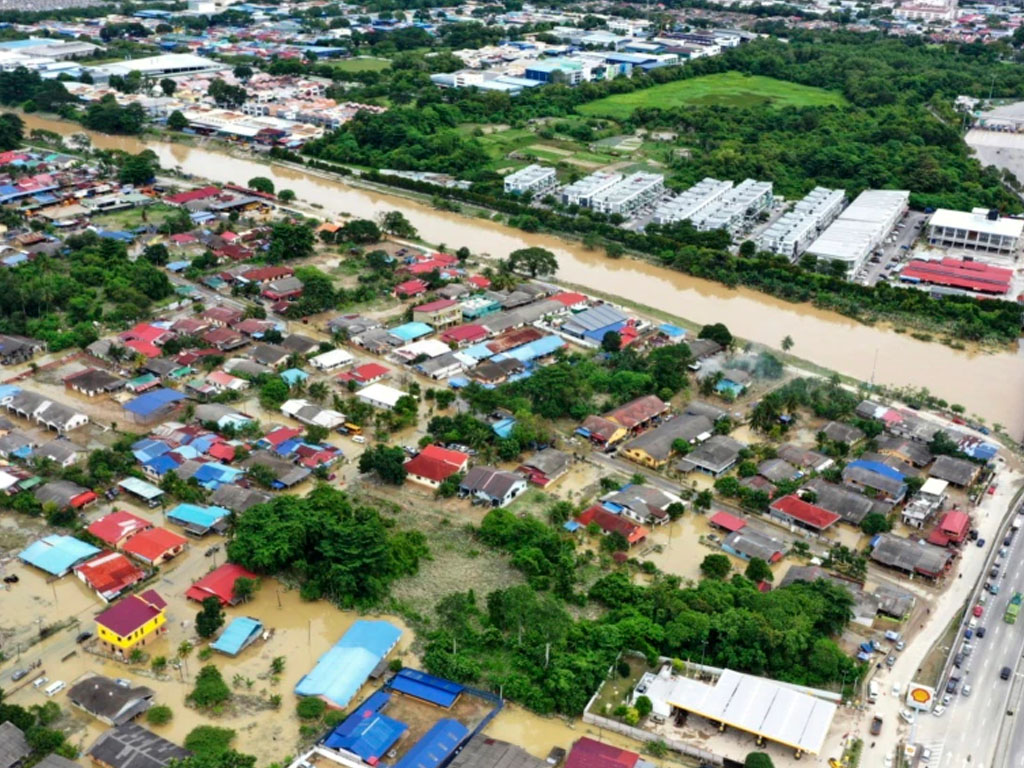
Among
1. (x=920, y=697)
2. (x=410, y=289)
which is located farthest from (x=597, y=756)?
(x=410, y=289)

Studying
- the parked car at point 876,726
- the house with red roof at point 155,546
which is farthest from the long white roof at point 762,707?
the house with red roof at point 155,546

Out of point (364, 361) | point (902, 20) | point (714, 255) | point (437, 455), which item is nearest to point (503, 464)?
point (437, 455)

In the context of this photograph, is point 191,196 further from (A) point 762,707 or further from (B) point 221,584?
(A) point 762,707

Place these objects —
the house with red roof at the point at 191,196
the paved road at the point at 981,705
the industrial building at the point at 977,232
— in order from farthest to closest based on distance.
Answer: the house with red roof at the point at 191,196 → the industrial building at the point at 977,232 → the paved road at the point at 981,705

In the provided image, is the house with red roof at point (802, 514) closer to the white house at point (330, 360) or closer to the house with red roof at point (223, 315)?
the white house at point (330, 360)

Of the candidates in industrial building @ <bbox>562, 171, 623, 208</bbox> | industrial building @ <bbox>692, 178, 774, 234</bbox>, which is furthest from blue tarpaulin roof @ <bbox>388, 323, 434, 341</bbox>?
industrial building @ <bbox>562, 171, 623, 208</bbox>

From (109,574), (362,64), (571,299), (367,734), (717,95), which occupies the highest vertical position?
(362,64)
